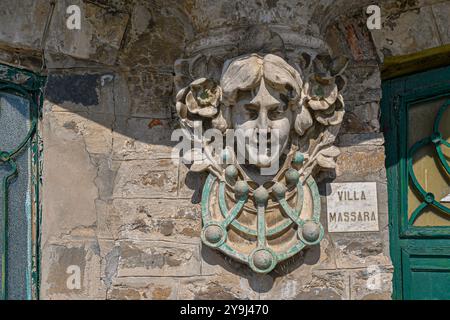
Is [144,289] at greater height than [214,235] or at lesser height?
lesser

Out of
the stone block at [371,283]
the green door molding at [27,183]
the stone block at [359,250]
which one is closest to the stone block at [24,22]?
the green door molding at [27,183]

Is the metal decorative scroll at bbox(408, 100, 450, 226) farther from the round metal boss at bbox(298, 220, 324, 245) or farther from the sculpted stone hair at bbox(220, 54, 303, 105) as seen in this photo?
the sculpted stone hair at bbox(220, 54, 303, 105)

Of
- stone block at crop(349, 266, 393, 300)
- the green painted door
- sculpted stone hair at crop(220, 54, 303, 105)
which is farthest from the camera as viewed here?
the green painted door

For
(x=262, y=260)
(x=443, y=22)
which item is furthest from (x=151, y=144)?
(x=443, y=22)

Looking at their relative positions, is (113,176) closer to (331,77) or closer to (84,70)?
(84,70)

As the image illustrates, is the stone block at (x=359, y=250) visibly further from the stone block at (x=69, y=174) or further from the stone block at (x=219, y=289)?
the stone block at (x=69, y=174)

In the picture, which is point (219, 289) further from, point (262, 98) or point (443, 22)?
point (443, 22)

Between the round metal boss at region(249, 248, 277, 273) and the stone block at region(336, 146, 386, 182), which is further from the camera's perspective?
the stone block at region(336, 146, 386, 182)

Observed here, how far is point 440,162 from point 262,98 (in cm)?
85

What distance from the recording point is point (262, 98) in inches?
97.6

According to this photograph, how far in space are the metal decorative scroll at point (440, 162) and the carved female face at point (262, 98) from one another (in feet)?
2.18

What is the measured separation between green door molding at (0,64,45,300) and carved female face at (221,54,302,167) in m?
0.84

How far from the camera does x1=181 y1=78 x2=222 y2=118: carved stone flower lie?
2592 millimetres

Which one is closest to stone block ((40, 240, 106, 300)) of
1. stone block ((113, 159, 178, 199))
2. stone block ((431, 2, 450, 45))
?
stone block ((113, 159, 178, 199))
